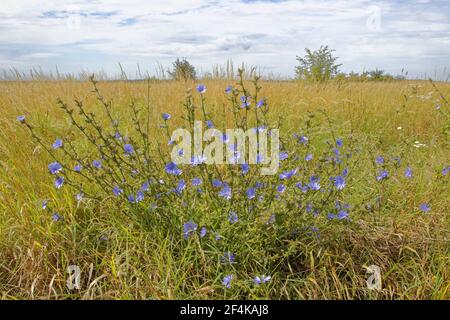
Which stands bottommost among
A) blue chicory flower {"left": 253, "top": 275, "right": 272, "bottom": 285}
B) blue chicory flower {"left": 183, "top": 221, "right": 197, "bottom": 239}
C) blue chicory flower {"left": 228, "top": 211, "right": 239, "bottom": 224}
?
blue chicory flower {"left": 253, "top": 275, "right": 272, "bottom": 285}

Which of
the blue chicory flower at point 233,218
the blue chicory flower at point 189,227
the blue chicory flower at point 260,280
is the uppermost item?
the blue chicory flower at point 233,218

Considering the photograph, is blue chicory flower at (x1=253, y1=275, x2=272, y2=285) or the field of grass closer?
blue chicory flower at (x1=253, y1=275, x2=272, y2=285)

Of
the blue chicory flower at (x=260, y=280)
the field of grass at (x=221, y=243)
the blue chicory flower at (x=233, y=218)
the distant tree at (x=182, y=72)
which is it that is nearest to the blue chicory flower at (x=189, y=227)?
the field of grass at (x=221, y=243)

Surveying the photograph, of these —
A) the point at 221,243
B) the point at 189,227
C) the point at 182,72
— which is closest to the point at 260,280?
the point at 221,243

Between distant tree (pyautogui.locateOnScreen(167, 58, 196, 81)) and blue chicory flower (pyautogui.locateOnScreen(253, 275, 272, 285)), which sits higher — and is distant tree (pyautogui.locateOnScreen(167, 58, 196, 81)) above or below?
above

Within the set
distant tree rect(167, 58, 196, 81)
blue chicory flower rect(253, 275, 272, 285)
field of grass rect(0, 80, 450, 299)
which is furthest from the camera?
distant tree rect(167, 58, 196, 81)

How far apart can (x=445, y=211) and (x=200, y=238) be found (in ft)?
5.04

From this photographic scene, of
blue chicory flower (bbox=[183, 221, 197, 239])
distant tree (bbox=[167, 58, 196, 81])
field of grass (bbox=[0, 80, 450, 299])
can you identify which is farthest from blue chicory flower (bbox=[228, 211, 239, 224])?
distant tree (bbox=[167, 58, 196, 81])

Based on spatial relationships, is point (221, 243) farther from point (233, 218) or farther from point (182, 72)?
point (182, 72)

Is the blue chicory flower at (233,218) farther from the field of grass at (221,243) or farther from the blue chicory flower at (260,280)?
the blue chicory flower at (260,280)

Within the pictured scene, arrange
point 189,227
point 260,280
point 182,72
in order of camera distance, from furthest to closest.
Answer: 1. point 182,72
2. point 189,227
3. point 260,280

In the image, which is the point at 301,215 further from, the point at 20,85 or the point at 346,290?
the point at 20,85

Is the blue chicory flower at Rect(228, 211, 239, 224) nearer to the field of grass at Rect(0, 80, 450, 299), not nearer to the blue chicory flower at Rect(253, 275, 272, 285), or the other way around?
the field of grass at Rect(0, 80, 450, 299)

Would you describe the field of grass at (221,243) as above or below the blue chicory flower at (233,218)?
below
